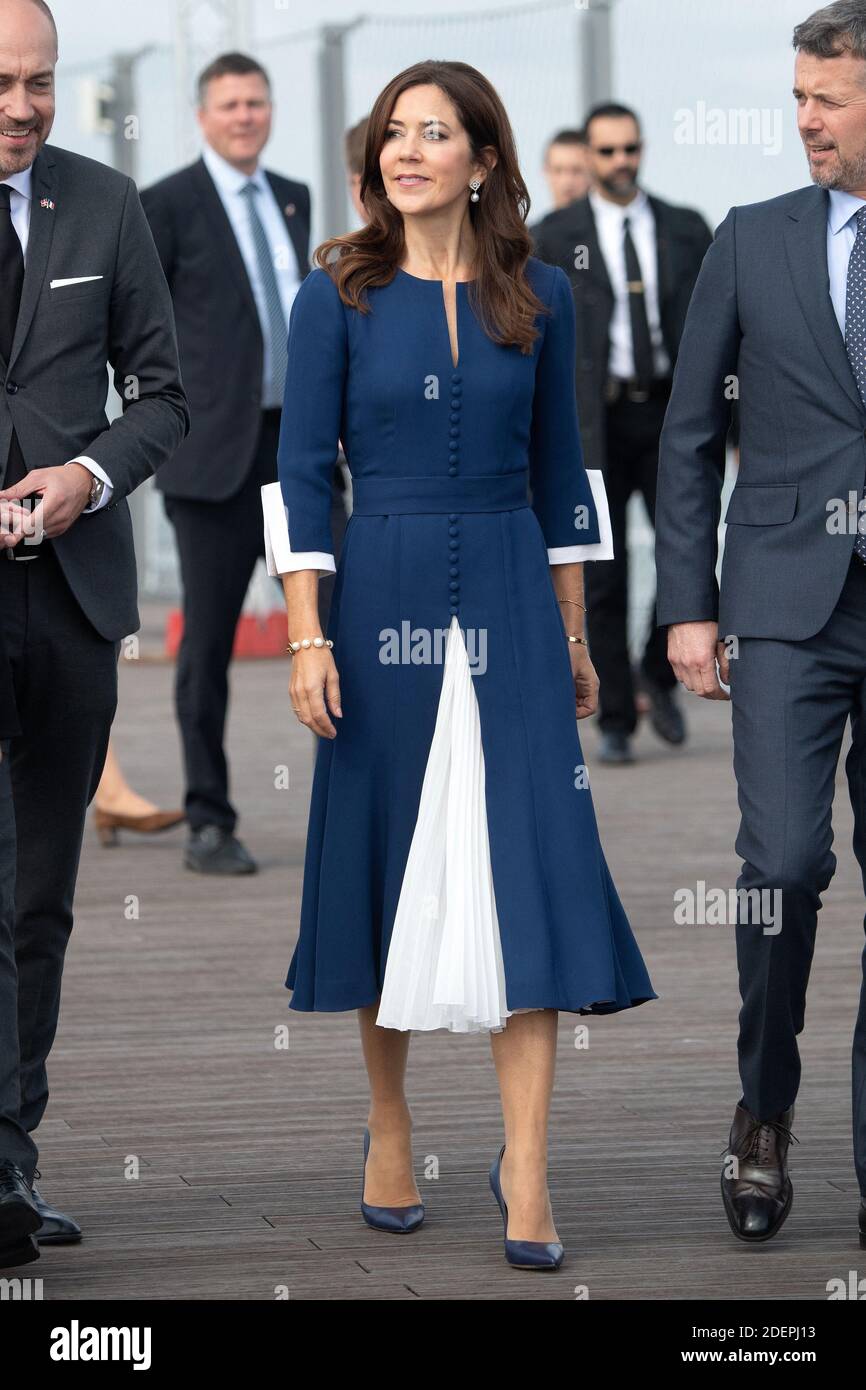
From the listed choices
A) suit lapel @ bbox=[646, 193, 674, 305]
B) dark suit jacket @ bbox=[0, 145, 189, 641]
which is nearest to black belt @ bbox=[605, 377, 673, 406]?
suit lapel @ bbox=[646, 193, 674, 305]

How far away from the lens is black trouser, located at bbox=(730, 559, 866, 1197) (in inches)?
155

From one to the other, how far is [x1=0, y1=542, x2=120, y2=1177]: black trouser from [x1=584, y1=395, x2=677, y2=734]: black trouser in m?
5.15

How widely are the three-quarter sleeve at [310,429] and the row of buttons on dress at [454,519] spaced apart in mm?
179

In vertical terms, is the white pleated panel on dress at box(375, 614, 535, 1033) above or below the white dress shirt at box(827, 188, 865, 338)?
below

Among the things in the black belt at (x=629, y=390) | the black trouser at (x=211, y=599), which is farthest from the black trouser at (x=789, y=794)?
the black belt at (x=629, y=390)

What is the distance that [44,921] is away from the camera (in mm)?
4098

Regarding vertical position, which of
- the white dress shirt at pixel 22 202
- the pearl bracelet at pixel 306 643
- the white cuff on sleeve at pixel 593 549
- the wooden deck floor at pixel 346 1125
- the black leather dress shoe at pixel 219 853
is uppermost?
the white dress shirt at pixel 22 202

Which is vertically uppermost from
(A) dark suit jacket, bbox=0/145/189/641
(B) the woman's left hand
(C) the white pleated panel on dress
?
(A) dark suit jacket, bbox=0/145/189/641

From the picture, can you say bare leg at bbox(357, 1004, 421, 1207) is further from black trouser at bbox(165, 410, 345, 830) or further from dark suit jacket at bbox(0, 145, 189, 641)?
black trouser at bbox(165, 410, 345, 830)

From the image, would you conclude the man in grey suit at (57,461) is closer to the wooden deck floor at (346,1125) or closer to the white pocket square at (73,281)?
the white pocket square at (73,281)

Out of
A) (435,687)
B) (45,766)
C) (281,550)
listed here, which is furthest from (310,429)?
(45,766)

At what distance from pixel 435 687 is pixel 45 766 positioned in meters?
0.64

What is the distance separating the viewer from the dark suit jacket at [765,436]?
3.93 meters
